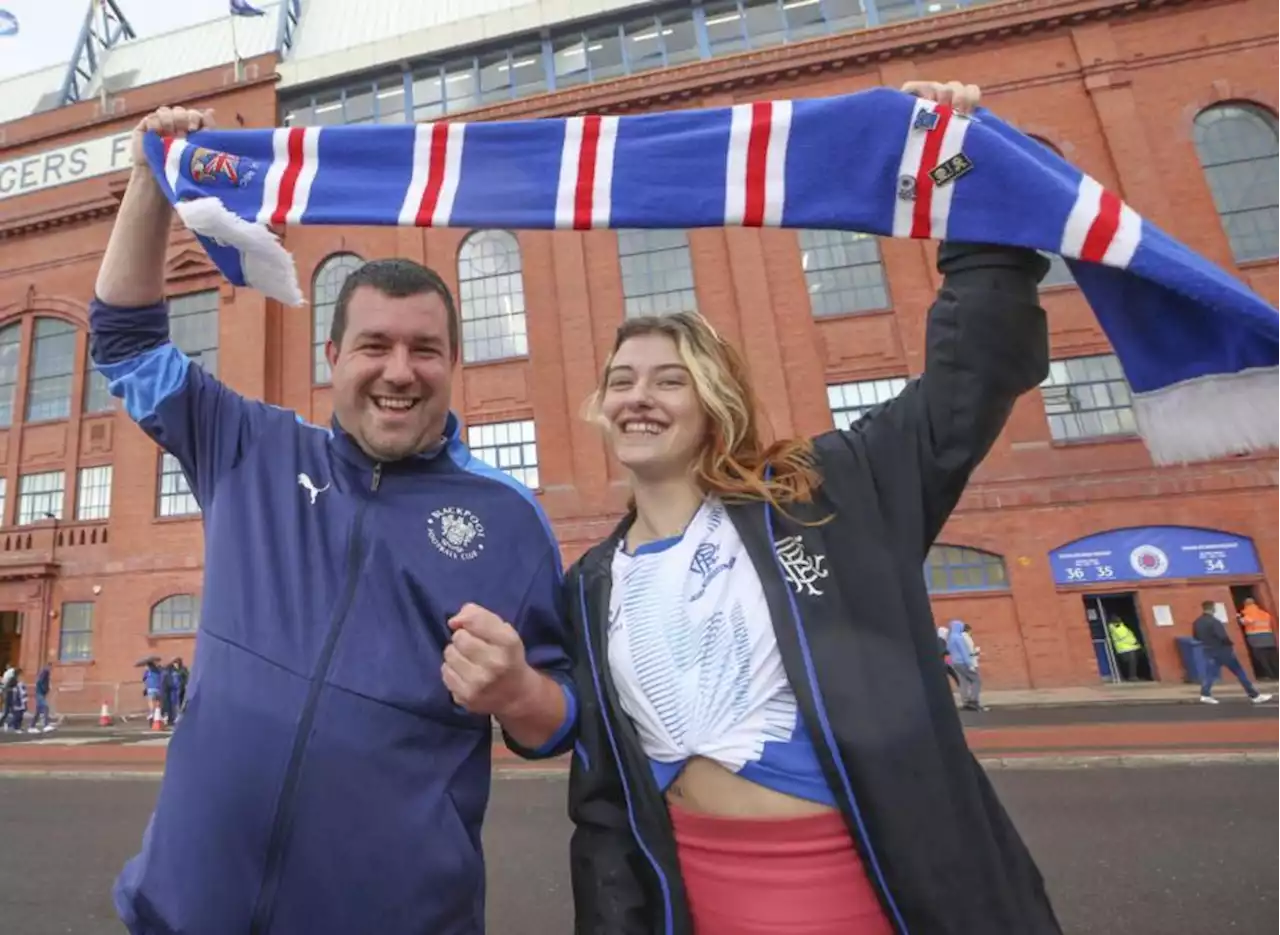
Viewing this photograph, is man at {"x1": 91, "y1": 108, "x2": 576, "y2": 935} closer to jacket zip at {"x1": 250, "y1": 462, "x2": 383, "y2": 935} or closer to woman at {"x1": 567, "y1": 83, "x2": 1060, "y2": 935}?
jacket zip at {"x1": 250, "y1": 462, "x2": 383, "y2": 935}

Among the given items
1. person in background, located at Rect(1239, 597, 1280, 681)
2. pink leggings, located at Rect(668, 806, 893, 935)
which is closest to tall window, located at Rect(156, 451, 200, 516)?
pink leggings, located at Rect(668, 806, 893, 935)

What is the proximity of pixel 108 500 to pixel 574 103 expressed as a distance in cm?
1870

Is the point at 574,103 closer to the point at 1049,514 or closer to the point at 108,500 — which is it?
the point at 1049,514

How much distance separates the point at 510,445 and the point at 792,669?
17786mm

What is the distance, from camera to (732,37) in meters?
21.0

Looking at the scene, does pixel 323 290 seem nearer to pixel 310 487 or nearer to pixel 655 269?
pixel 655 269

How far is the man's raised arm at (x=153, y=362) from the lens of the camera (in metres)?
1.90

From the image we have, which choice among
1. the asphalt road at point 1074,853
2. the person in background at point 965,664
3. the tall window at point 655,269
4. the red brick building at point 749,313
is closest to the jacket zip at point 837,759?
the asphalt road at point 1074,853

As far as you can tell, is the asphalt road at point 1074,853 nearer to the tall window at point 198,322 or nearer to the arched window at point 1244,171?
the arched window at point 1244,171

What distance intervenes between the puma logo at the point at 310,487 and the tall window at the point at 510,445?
1645cm

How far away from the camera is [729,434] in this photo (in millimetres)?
1793

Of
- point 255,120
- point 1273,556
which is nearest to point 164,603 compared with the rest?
point 255,120

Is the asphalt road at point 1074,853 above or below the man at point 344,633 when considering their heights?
below

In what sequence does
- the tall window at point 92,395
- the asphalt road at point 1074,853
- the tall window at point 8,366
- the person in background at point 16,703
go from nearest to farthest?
1. the asphalt road at point 1074,853
2. the person in background at point 16,703
3. the tall window at point 92,395
4. the tall window at point 8,366
